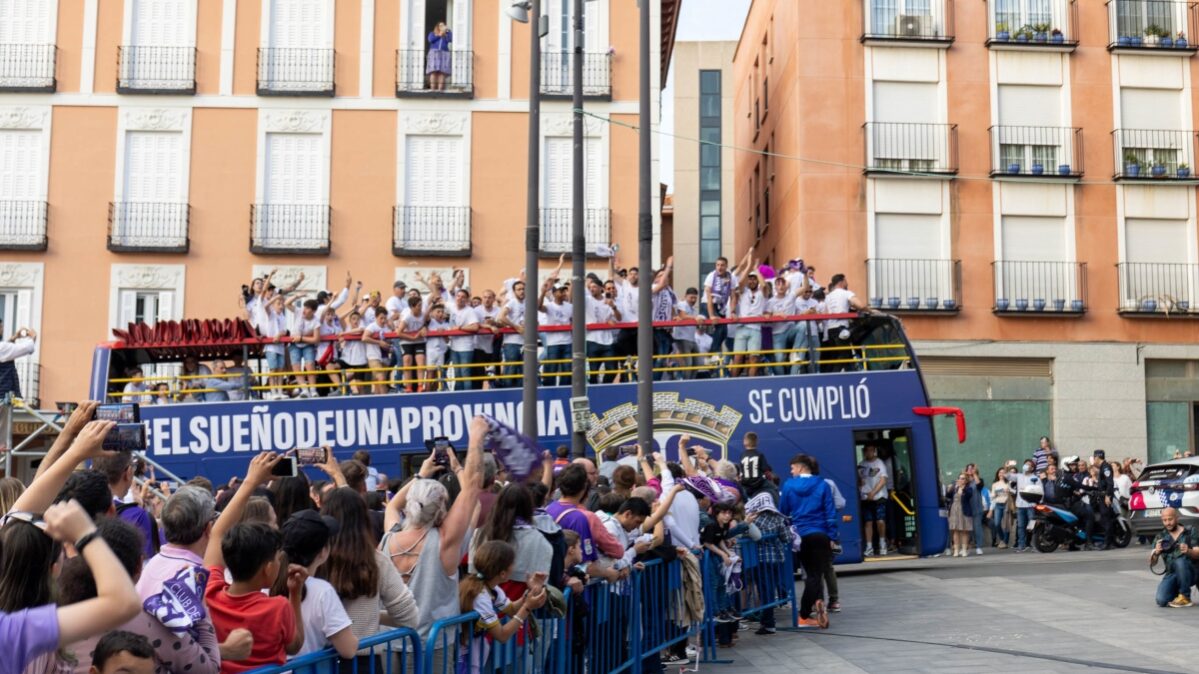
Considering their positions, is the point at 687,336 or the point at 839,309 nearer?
the point at 839,309

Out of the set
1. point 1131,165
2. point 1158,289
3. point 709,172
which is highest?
point 709,172

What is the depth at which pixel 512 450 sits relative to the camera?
909 centimetres

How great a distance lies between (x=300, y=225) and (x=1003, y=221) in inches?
623

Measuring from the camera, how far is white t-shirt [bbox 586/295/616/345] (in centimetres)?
2039

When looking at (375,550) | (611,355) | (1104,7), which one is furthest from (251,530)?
(1104,7)

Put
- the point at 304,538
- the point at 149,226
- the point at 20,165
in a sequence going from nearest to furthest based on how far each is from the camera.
→ the point at 304,538 < the point at 149,226 < the point at 20,165

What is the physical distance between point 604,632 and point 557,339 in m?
11.1

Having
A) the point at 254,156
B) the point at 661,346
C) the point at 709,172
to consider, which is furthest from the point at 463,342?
the point at 709,172

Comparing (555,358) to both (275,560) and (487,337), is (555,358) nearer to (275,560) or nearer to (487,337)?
(487,337)

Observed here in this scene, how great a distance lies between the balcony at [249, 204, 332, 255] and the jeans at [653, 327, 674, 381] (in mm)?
11424

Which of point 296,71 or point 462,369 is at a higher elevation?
point 296,71

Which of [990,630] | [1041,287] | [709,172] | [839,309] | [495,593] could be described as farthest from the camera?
[709,172]

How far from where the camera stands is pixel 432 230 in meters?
29.7

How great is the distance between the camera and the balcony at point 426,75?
2992 centimetres
